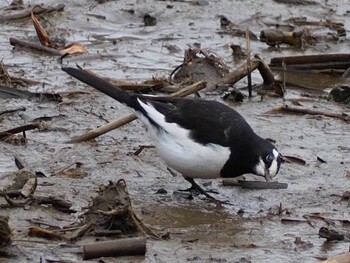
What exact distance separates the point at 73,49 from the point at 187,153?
358cm

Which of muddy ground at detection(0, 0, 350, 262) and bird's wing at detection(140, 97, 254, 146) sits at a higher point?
bird's wing at detection(140, 97, 254, 146)

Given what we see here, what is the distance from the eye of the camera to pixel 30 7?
11.7 metres

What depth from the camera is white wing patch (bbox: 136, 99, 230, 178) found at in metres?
7.19

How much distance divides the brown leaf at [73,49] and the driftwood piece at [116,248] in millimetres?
4756

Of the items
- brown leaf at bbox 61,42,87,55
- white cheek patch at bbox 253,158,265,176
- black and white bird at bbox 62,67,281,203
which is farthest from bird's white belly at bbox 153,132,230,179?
brown leaf at bbox 61,42,87,55

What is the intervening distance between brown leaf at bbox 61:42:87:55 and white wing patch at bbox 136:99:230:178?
3211mm

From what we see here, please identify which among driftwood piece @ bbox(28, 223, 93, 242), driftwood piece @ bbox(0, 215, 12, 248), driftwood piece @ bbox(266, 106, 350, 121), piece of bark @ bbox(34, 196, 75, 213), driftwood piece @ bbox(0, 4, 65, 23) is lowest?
driftwood piece @ bbox(266, 106, 350, 121)

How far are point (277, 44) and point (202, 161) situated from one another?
14.3ft

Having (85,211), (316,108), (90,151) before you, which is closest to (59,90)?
(90,151)

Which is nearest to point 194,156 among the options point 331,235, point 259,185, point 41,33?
point 259,185

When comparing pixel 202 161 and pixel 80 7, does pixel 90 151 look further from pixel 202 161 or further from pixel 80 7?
pixel 80 7

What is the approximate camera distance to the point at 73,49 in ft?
34.5

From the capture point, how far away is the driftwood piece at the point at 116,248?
5699 millimetres

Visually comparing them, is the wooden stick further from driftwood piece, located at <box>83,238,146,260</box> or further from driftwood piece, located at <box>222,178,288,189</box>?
driftwood piece, located at <box>83,238,146,260</box>
